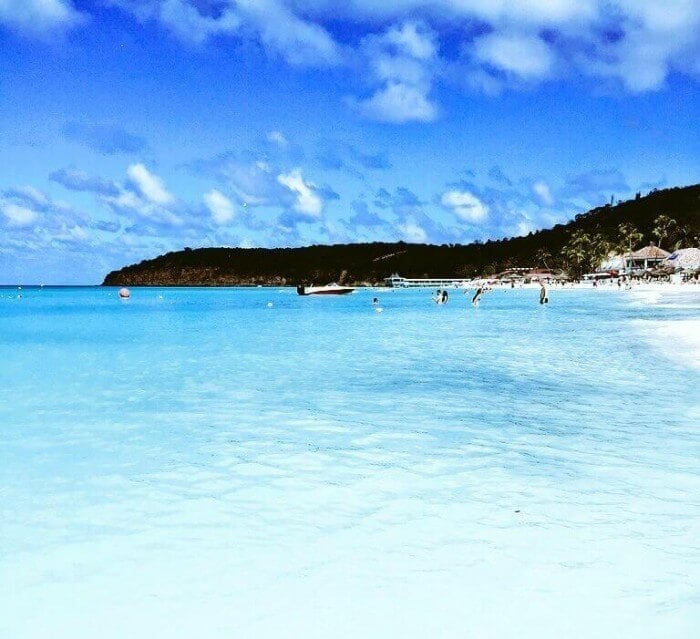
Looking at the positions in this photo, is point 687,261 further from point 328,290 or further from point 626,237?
point 328,290

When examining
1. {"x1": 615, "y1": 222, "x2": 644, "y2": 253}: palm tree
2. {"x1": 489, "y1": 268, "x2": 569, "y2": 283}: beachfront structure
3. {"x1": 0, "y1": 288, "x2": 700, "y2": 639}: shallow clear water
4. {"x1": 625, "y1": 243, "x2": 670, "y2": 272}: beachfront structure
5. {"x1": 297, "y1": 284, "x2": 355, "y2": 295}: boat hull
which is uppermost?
{"x1": 615, "y1": 222, "x2": 644, "y2": 253}: palm tree

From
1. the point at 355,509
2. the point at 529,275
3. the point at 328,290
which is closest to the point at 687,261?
the point at 529,275

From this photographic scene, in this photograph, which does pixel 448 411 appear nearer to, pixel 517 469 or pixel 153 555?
pixel 517 469

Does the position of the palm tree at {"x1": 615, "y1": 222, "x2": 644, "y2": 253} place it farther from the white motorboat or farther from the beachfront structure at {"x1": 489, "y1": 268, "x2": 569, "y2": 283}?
the white motorboat

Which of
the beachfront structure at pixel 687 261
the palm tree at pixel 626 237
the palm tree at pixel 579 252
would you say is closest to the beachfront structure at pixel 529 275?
the palm tree at pixel 579 252

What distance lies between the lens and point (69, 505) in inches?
282

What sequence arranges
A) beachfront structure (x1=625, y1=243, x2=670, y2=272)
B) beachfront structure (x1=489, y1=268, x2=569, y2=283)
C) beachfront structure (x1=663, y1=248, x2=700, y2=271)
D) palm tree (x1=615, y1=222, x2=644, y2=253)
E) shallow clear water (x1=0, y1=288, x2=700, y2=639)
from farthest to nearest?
1. beachfront structure (x1=489, y1=268, x2=569, y2=283)
2. palm tree (x1=615, y1=222, x2=644, y2=253)
3. beachfront structure (x1=625, y1=243, x2=670, y2=272)
4. beachfront structure (x1=663, y1=248, x2=700, y2=271)
5. shallow clear water (x1=0, y1=288, x2=700, y2=639)

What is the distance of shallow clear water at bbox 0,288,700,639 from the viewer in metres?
4.67

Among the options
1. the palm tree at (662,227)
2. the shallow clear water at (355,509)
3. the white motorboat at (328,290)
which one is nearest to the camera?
the shallow clear water at (355,509)

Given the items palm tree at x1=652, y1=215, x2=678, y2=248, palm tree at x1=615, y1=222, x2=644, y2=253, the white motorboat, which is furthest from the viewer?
palm tree at x1=652, y1=215, x2=678, y2=248

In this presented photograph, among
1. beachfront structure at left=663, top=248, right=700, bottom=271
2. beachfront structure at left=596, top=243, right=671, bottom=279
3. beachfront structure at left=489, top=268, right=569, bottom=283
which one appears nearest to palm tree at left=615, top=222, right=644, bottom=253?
beachfront structure at left=596, top=243, right=671, bottom=279

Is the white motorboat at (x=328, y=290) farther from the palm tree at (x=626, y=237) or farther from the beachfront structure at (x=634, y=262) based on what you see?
the palm tree at (x=626, y=237)

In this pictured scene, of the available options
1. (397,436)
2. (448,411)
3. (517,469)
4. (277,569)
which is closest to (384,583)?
(277,569)

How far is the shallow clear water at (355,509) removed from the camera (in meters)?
4.67
